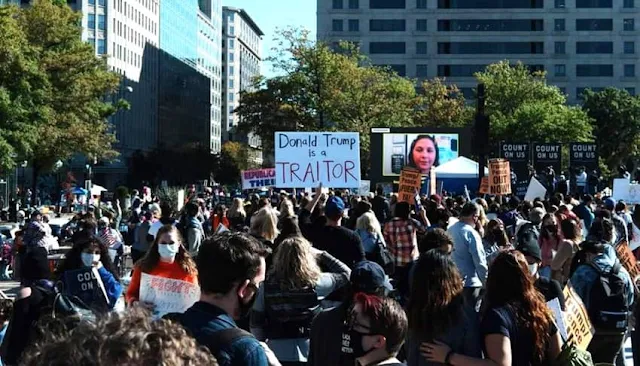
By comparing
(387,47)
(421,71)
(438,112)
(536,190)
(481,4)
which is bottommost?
(536,190)

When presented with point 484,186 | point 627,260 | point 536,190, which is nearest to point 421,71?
point 484,186

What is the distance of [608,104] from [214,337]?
328 ft

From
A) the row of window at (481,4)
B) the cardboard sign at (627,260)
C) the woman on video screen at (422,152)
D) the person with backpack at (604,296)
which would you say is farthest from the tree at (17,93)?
the row of window at (481,4)

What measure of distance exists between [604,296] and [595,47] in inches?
4205

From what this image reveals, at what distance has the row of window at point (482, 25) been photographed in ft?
364

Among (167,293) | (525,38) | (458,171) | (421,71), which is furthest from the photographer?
(525,38)

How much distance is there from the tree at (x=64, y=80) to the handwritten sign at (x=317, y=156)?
32.6m

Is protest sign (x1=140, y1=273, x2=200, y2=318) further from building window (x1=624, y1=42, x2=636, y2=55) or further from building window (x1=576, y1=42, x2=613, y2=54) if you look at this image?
building window (x1=624, y1=42, x2=636, y2=55)

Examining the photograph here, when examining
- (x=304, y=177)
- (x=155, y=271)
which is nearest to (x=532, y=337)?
(x=155, y=271)

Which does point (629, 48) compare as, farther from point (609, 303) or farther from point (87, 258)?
point (87, 258)

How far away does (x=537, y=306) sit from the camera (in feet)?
19.4

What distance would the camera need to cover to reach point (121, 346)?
202 centimetres

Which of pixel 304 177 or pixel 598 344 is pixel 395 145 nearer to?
pixel 304 177

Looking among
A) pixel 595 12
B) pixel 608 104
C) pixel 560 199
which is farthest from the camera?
pixel 595 12
